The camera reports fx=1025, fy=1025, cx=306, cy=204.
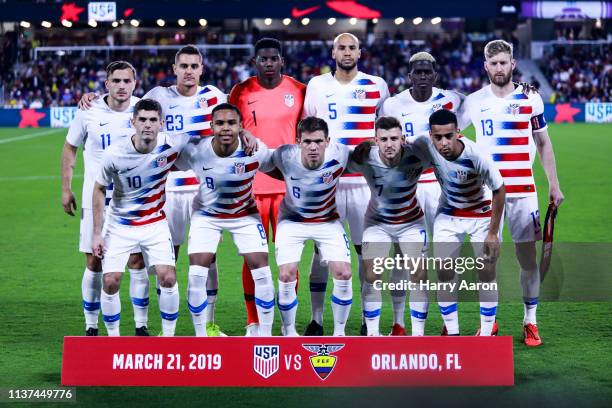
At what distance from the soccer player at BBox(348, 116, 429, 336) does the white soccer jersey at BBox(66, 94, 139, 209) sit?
5.99ft

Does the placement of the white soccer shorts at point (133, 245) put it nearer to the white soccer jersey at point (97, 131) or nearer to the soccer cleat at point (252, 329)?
the white soccer jersey at point (97, 131)

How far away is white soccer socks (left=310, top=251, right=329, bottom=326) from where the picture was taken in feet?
26.7

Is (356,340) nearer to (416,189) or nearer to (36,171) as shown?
(416,189)

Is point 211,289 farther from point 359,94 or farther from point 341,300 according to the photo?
point 359,94

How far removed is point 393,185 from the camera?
746 cm

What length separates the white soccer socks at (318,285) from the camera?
320 inches

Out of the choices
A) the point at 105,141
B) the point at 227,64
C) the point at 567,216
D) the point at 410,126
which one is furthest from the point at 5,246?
the point at 227,64

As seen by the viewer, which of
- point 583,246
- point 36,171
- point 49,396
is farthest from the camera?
point 36,171

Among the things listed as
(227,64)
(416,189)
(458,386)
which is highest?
(227,64)

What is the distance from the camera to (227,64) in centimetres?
4409

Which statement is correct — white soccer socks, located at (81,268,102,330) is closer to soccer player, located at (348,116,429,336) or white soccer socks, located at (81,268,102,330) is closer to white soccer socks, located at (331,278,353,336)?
white soccer socks, located at (331,278,353,336)

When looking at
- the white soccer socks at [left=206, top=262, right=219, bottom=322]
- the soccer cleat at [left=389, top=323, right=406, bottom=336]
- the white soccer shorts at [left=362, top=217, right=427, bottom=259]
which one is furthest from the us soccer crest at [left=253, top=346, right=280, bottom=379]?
the white soccer socks at [left=206, top=262, right=219, bottom=322]

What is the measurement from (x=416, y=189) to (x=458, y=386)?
1773 mm

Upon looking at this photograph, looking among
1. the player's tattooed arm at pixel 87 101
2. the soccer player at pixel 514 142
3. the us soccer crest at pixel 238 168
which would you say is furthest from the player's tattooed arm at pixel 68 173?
the soccer player at pixel 514 142
